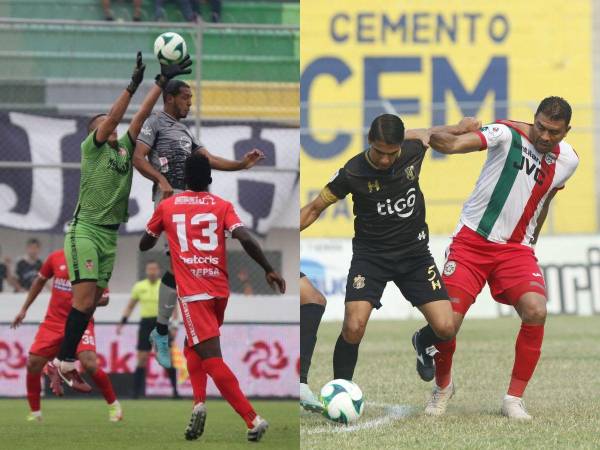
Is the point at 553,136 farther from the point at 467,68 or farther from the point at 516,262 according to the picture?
the point at 467,68

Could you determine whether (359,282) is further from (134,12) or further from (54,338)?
(134,12)

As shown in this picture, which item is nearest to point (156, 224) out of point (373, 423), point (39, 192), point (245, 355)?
point (373, 423)

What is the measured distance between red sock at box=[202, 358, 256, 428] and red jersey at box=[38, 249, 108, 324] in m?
3.54

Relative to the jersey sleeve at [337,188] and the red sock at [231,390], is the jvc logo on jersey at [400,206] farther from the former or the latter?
the red sock at [231,390]

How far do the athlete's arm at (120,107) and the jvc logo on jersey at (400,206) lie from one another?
1.98m

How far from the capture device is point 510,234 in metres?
8.37

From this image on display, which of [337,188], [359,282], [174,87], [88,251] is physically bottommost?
[359,282]

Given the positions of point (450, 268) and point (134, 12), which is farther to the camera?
point (134, 12)

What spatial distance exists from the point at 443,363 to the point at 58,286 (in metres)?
4.81

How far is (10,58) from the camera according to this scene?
18828 mm

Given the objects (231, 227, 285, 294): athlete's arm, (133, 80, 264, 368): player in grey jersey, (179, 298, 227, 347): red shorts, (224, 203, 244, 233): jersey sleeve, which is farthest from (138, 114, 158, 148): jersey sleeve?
(179, 298, 227, 347): red shorts

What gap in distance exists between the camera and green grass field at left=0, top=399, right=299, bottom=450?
8.58 metres

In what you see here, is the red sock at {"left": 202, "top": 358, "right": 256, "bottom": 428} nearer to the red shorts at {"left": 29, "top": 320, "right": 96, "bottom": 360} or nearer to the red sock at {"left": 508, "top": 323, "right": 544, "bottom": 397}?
the red sock at {"left": 508, "top": 323, "right": 544, "bottom": 397}

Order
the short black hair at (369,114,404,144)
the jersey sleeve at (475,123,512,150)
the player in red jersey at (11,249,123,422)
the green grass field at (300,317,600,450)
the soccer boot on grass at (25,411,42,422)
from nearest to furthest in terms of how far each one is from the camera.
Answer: the green grass field at (300,317,600,450) → the short black hair at (369,114,404,144) → the jersey sleeve at (475,123,512,150) → the soccer boot on grass at (25,411,42,422) → the player in red jersey at (11,249,123,422)
